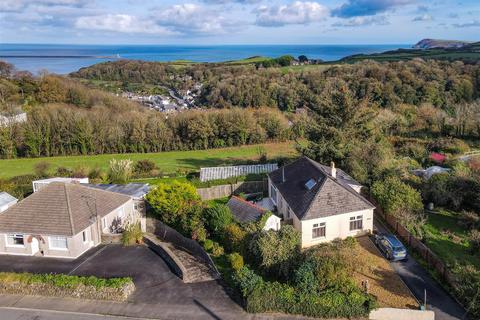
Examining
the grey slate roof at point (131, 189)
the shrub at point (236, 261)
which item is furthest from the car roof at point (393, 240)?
the grey slate roof at point (131, 189)

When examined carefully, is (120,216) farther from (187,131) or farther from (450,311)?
(187,131)

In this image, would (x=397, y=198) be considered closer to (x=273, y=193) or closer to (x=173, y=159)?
(x=273, y=193)

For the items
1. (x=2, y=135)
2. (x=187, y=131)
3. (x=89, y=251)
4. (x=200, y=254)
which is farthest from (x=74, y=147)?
(x=200, y=254)

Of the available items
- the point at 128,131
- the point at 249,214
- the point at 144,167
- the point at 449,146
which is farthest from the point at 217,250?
the point at 449,146

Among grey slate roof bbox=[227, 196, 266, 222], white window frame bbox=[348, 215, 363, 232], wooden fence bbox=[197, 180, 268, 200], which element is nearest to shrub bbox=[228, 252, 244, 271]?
grey slate roof bbox=[227, 196, 266, 222]

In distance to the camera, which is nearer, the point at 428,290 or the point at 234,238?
the point at 428,290

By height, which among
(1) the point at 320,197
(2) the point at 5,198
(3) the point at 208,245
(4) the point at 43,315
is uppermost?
(1) the point at 320,197

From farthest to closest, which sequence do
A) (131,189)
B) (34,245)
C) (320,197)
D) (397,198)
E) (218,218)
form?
(131,189), (397,198), (218,218), (320,197), (34,245)
